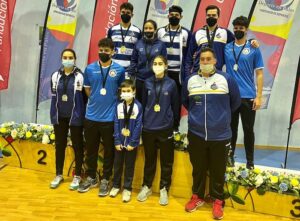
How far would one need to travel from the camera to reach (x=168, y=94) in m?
3.41

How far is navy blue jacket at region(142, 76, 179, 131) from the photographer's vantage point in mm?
3418

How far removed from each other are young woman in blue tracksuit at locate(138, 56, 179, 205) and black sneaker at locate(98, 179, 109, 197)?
1.19 feet

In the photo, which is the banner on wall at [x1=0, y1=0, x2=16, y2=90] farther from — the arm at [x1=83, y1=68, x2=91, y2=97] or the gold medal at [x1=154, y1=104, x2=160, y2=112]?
the gold medal at [x1=154, y1=104, x2=160, y2=112]

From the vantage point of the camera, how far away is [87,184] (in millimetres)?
3822

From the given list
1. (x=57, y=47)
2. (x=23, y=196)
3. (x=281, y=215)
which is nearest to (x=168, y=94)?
(x=281, y=215)

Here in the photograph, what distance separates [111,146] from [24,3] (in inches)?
141

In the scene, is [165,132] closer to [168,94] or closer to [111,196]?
[168,94]

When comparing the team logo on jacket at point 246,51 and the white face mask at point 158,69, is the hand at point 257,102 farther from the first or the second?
the white face mask at point 158,69

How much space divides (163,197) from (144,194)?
20 centimetres

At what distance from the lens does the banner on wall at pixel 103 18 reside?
5.07 metres

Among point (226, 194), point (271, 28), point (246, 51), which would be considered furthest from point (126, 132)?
point (271, 28)

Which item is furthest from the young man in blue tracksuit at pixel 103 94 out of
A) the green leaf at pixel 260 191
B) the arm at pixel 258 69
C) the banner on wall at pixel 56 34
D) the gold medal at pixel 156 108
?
the banner on wall at pixel 56 34

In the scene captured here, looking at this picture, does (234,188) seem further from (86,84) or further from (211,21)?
(86,84)

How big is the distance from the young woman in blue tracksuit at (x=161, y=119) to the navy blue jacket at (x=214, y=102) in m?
0.33
